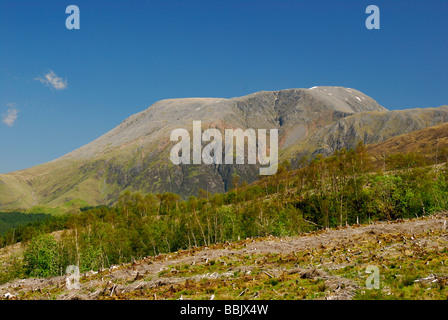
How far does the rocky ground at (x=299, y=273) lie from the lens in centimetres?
1823

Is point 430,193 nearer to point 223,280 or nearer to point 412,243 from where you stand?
point 412,243

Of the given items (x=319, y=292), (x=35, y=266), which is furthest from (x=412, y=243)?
(x=35, y=266)

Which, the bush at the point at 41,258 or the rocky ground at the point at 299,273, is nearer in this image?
the rocky ground at the point at 299,273

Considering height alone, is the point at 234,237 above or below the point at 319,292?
below

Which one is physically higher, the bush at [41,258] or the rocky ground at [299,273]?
the rocky ground at [299,273]

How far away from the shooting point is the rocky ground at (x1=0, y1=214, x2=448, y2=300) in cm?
1823

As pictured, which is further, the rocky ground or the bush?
the bush

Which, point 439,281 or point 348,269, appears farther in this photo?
point 348,269

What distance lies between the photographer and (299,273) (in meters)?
22.8

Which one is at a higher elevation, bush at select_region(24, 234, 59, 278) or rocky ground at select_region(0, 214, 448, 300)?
rocky ground at select_region(0, 214, 448, 300)

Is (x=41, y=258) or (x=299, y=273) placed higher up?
(x=299, y=273)

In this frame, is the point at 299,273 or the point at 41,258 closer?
the point at 299,273
